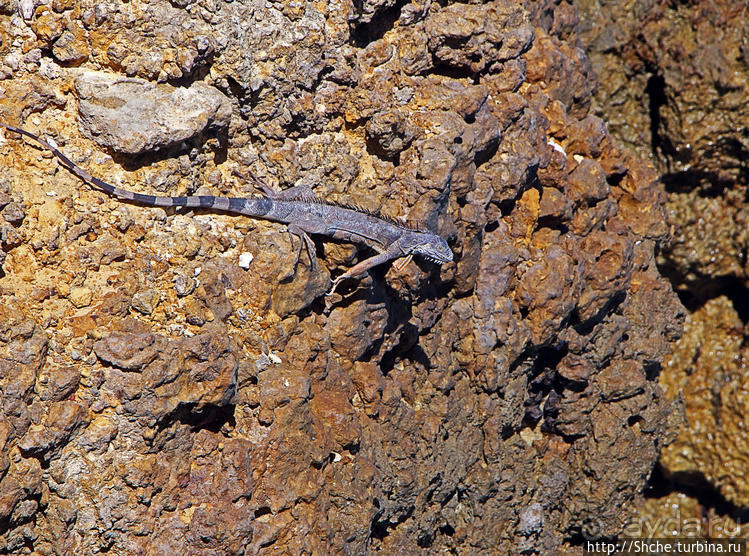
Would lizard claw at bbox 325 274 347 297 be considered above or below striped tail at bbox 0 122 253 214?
below

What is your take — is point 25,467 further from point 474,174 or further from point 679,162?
point 679,162

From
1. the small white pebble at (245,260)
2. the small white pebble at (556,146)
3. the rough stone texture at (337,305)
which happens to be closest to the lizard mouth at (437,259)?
the rough stone texture at (337,305)

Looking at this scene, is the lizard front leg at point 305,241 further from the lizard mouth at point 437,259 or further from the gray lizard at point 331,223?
the lizard mouth at point 437,259

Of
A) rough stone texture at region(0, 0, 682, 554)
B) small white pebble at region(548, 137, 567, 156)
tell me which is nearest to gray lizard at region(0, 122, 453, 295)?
rough stone texture at region(0, 0, 682, 554)

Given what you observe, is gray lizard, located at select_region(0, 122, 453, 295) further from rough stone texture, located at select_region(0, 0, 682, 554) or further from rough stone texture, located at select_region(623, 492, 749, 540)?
rough stone texture, located at select_region(623, 492, 749, 540)

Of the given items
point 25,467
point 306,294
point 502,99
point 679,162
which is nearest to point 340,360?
point 306,294

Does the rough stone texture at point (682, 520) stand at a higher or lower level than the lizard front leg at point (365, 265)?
lower
